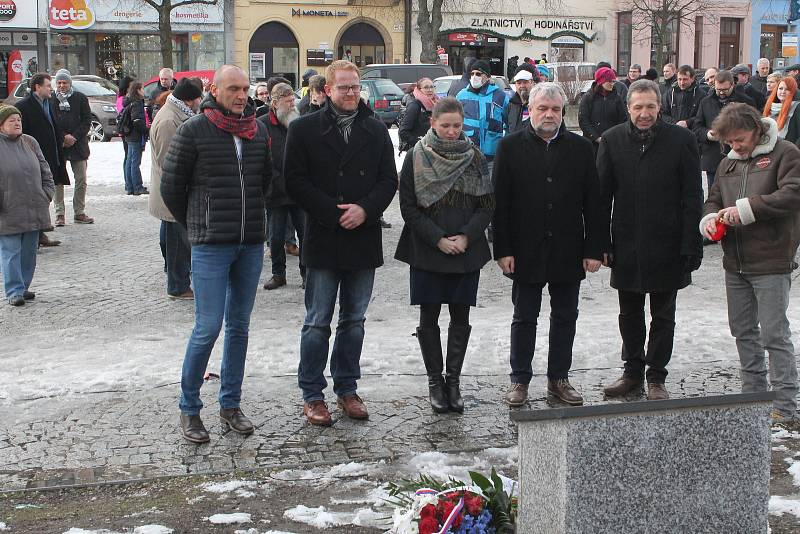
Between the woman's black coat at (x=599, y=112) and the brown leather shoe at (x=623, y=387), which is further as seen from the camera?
the woman's black coat at (x=599, y=112)

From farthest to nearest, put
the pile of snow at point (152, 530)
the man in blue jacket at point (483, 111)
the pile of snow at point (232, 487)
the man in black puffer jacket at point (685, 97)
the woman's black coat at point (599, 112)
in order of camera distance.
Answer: the man in black puffer jacket at point (685, 97), the woman's black coat at point (599, 112), the man in blue jacket at point (483, 111), the pile of snow at point (232, 487), the pile of snow at point (152, 530)

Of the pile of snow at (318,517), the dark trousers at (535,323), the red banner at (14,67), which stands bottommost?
the pile of snow at (318,517)

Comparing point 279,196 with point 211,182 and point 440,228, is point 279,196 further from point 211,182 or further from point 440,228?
point 211,182

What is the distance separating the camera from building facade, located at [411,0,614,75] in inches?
1918

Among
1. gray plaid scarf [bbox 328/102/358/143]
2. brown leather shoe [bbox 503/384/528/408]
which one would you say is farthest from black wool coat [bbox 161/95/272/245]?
brown leather shoe [bbox 503/384/528/408]

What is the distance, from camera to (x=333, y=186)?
628cm

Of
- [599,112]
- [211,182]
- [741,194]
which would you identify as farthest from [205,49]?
[741,194]

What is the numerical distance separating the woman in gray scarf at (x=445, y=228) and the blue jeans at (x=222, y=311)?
0.95m

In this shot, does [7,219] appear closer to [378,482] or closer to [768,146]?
[378,482]

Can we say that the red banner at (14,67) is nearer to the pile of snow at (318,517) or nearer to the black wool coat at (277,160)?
the black wool coat at (277,160)

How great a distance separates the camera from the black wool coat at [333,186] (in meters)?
6.22

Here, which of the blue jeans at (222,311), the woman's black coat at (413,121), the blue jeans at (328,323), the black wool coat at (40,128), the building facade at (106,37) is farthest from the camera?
the building facade at (106,37)

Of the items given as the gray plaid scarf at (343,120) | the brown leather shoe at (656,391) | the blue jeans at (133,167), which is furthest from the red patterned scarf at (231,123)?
the blue jeans at (133,167)

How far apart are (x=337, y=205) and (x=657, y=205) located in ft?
6.26
